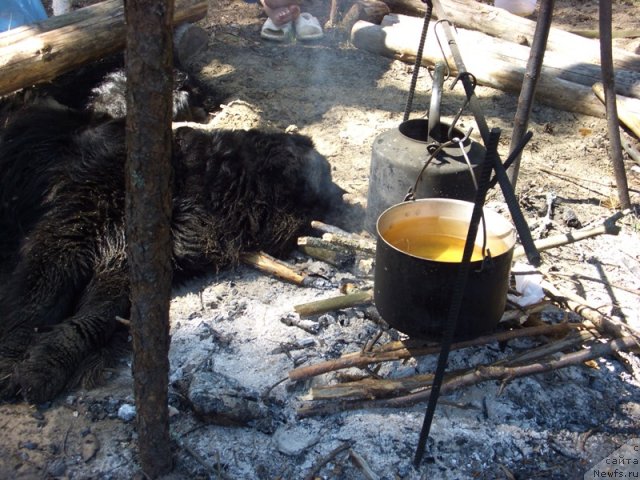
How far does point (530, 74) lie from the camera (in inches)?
146

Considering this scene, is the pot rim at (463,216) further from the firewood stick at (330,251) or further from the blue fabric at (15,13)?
the blue fabric at (15,13)

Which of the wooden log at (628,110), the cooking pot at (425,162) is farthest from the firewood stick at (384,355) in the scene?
the wooden log at (628,110)

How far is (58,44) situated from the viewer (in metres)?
4.63

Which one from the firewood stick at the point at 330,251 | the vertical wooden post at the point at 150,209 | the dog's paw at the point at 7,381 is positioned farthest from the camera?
the firewood stick at the point at 330,251

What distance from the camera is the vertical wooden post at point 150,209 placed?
1.76 meters

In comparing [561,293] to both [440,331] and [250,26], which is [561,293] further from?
[250,26]

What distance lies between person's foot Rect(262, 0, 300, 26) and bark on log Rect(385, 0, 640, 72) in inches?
46.3

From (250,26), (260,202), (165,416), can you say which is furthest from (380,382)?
(250,26)

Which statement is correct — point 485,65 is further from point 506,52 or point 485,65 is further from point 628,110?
point 628,110

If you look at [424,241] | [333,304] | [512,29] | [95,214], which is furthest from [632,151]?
[95,214]

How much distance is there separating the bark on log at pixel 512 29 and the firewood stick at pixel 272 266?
3.49m

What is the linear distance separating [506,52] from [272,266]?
3.81 metres

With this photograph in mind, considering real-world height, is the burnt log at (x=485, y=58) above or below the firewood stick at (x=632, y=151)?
above

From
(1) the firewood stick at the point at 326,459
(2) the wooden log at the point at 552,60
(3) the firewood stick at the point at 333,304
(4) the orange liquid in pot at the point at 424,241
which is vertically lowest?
(1) the firewood stick at the point at 326,459
